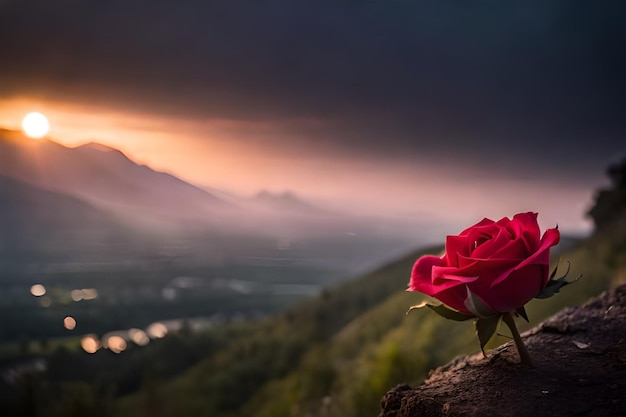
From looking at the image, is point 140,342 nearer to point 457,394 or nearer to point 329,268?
point 329,268

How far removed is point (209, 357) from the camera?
1.62m

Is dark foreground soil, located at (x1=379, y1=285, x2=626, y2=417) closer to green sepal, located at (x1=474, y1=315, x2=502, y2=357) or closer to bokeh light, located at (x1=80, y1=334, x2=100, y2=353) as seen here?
green sepal, located at (x1=474, y1=315, x2=502, y2=357)

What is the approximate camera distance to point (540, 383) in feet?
1.38

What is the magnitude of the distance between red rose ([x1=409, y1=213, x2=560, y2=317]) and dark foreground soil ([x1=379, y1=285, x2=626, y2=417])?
2.6 inches

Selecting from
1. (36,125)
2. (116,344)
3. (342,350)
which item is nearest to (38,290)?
(116,344)

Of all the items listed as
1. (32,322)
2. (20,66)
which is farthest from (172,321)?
(20,66)

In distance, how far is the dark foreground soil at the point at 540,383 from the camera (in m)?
0.39

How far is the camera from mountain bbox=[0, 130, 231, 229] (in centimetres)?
137

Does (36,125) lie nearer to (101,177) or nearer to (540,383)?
(101,177)

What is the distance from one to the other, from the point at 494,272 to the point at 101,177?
4.08 feet

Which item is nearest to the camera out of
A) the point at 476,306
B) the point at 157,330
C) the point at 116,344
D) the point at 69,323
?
the point at 476,306

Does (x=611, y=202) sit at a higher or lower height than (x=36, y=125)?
lower

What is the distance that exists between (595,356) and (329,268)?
3.34ft

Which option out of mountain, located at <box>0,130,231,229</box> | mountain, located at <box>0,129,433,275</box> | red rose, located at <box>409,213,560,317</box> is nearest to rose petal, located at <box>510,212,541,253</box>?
red rose, located at <box>409,213,560,317</box>
